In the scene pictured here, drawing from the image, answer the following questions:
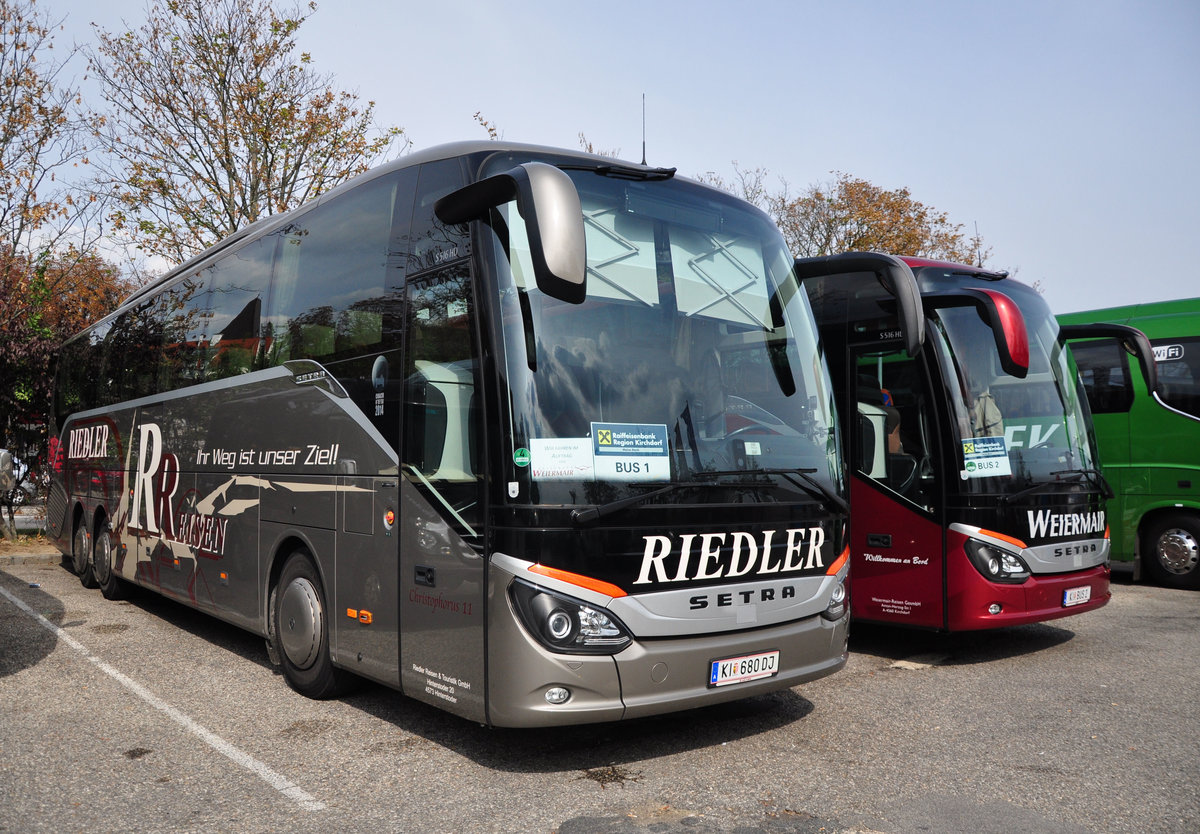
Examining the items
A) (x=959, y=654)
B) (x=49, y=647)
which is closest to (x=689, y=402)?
(x=959, y=654)

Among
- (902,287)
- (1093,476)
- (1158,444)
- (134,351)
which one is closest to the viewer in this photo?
(902,287)

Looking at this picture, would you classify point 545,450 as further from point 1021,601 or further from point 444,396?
point 1021,601

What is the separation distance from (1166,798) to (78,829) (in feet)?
16.2

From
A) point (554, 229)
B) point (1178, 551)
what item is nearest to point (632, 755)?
point (554, 229)

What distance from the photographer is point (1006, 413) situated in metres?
7.85

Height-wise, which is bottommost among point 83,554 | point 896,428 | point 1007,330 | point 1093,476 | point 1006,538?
point 83,554

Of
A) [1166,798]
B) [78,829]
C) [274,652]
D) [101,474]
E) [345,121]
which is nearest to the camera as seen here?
[78,829]

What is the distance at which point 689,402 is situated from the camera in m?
5.13

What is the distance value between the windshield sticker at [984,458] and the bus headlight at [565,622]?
13.0 feet

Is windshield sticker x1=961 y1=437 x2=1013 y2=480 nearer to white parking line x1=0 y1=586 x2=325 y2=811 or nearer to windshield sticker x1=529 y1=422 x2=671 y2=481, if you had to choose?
windshield sticker x1=529 y1=422 x2=671 y2=481

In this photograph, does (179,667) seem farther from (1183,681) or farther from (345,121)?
(345,121)

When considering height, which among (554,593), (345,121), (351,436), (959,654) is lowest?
(959,654)

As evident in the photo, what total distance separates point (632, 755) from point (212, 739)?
2.44 m

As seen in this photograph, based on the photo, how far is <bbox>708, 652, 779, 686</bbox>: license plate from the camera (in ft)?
16.6
